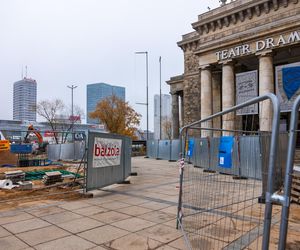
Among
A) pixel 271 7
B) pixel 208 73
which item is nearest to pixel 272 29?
pixel 271 7

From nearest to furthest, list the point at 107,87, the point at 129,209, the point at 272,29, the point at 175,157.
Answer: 1. the point at 129,209
2. the point at 272,29
3. the point at 175,157
4. the point at 107,87

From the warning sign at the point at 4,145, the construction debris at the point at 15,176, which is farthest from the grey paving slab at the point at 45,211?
the warning sign at the point at 4,145

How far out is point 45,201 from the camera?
29.7 feet

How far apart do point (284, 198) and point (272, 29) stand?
90.5 feet

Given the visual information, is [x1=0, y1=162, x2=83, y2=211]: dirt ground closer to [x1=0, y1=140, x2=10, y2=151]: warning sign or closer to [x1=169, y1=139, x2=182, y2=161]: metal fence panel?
[x1=0, y1=140, x2=10, y2=151]: warning sign

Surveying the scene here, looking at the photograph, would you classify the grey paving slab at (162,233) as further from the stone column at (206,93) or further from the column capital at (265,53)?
the stone column at (206,93)

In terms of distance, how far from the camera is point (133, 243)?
17.6 ft

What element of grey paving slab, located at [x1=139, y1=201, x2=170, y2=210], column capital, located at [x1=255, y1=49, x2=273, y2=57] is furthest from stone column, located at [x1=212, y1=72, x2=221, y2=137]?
grey paving slab, located at [x1=139, y1=201, x2=170, y2=210]

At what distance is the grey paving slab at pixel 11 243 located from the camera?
5160 millimetres

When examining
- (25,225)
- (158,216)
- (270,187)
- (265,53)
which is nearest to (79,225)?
(25,225)

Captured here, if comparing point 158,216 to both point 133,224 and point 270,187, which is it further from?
point 270,187

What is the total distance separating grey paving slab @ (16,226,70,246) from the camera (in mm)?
5508

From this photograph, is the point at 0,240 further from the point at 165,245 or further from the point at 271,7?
the point at 271,7

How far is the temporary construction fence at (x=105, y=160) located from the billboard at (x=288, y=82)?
17.7 metres
